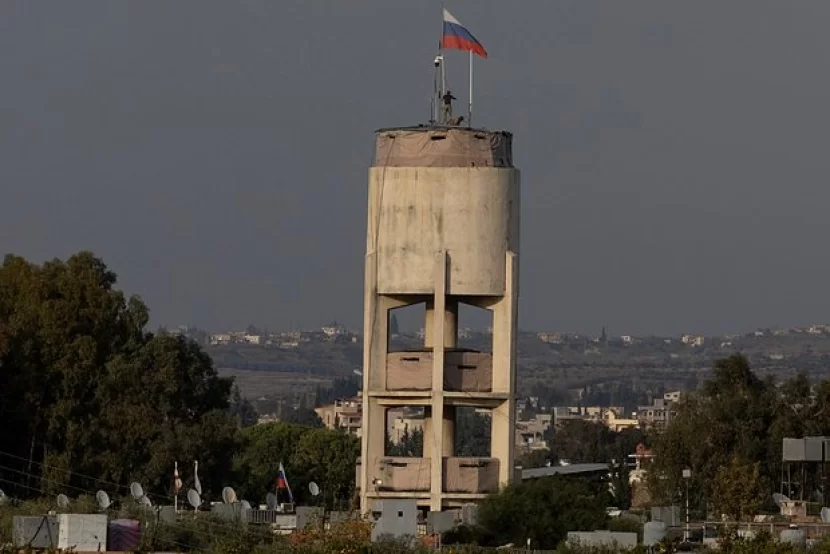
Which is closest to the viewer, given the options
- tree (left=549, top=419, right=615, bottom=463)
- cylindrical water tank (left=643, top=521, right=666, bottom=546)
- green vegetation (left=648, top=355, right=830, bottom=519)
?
cylindrical water tank (left=643, top=521, right=666, bottom=546)

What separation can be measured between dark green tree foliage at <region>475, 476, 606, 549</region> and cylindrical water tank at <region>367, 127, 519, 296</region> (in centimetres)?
519

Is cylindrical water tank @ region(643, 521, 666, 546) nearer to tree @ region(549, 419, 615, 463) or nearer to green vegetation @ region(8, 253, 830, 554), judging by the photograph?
→ green vegetation @ region(8, 253, 830, 554)

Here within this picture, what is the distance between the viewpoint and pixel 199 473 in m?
86.5

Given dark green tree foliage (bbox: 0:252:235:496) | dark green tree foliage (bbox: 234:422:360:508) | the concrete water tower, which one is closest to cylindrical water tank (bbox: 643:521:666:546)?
the concrete water tower

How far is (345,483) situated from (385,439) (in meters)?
53.3

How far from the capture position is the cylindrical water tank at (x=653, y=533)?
54.8m

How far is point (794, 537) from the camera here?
5472 centimetres

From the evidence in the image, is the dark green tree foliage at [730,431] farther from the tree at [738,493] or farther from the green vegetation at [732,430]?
the tree at [738,493]

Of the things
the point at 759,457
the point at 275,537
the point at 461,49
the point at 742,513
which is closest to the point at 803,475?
the point at 759,457

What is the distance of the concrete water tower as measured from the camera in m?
65.8

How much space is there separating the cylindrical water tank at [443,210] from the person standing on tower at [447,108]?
50.1 inches

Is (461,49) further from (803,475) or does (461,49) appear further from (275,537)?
(803,475)

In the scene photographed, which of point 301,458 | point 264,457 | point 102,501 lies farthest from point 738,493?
point 264,457

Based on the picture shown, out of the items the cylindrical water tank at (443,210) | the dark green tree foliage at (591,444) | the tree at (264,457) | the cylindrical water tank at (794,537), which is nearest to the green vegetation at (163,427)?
the tree at (264,457)
